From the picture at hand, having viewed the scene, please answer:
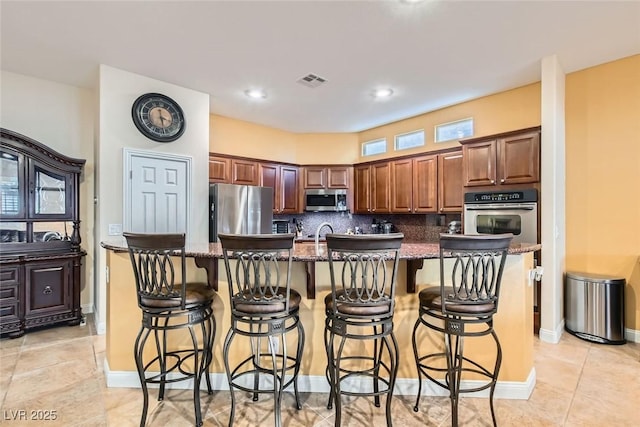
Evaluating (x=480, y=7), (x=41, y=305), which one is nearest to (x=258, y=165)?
(x=41, y=305)

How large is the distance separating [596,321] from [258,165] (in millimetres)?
4760

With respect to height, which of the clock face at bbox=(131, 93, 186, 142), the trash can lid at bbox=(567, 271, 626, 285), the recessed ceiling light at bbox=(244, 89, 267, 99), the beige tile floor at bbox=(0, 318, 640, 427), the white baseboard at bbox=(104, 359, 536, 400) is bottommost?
the beige tile floor at bbox=(0, 318, 640, 427)

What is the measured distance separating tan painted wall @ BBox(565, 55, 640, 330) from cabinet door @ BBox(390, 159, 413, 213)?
6.46 ft

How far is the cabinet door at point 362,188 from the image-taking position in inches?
223

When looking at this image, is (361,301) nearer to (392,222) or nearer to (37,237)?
(37,237)

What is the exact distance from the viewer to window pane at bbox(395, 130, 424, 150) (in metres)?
5.21

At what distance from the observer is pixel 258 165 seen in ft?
17.5

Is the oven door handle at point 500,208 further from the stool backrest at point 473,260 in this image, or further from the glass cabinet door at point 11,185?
the glass cabinet door at point 11,185

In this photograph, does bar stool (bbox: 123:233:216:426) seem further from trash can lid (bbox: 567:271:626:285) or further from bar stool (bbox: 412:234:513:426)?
trash can lid (bbox: 567:271:626:285)

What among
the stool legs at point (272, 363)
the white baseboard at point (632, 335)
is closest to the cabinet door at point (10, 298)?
the stool legs at point (272, 363)

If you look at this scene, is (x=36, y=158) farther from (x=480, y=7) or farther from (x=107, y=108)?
(x=480, y=7)

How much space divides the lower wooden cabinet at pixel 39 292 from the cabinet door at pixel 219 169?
190cm

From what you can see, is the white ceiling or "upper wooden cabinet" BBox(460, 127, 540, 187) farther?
"upper wooden cabinet" BBox(460, 127, 540, 187)

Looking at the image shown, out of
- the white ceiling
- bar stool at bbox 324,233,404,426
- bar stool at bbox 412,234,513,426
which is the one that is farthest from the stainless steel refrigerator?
bar stool at bbox 412,234,513,426
